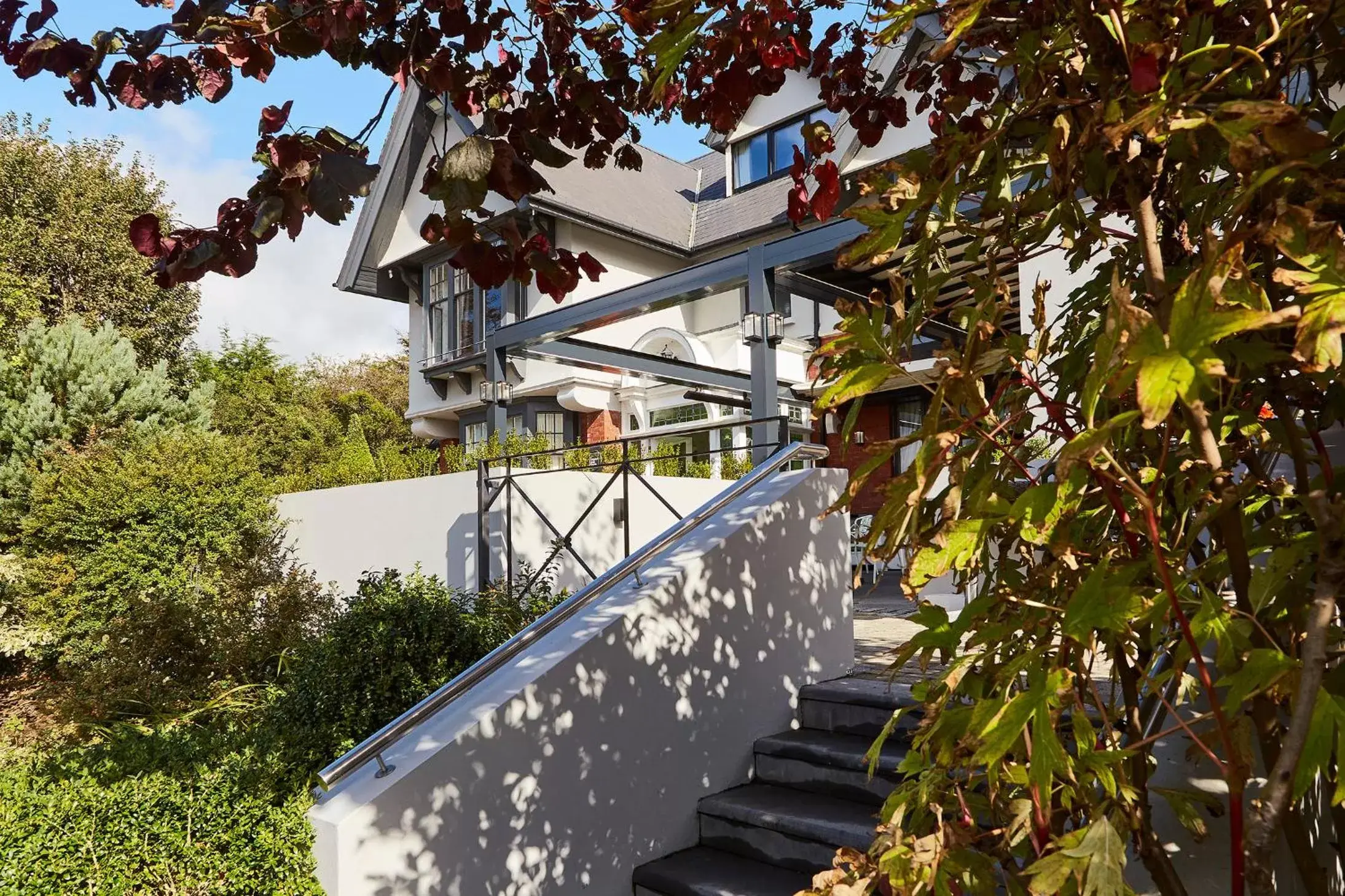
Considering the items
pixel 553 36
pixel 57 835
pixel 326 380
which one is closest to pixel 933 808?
pixel 553 36

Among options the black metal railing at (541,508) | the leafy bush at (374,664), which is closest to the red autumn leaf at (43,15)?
the leafy bush at (374,664)

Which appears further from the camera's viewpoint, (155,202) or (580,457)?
(155,202)

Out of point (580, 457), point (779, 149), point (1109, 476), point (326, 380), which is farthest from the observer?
point (326, 380)

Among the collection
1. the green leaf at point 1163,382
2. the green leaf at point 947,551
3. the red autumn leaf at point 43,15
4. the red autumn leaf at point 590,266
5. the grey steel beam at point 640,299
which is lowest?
the green leaf at point 947,551

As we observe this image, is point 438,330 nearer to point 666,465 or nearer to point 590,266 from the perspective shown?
point 666,465

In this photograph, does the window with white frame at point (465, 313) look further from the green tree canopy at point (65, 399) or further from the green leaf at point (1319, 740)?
the green leaf at point (1319, 740)

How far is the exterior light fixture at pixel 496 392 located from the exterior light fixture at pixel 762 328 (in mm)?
4451

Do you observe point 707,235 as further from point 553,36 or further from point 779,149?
point 553,36

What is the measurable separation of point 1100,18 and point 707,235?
52.7ft

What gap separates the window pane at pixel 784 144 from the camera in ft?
50.9

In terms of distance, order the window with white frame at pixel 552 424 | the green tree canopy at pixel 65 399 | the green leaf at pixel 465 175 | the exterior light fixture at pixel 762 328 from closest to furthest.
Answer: the green leaf at pixel 465 175 → the exterior light fixture at pixel 762 328 → the green tree canopy at pixel 65 399 → the window with white frame at pixel 552 424

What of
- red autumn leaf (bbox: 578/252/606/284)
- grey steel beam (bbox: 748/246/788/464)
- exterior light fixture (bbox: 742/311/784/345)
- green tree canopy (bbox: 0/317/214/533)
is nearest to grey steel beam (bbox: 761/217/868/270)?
grey steel beam (bbox: 748/246/788/464)

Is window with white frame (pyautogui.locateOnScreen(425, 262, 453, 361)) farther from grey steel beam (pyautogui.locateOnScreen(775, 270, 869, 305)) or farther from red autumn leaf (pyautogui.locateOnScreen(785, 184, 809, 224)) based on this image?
red autumn leaf (pyautogui.locateOnScreen(785, 184, 809, 224))

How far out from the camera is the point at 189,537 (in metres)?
10.5
